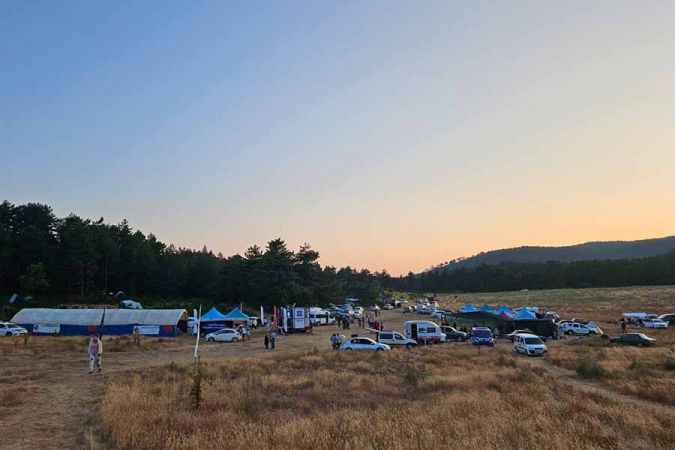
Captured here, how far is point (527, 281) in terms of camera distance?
154 m

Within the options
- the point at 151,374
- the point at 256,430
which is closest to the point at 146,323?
the point at 151,374

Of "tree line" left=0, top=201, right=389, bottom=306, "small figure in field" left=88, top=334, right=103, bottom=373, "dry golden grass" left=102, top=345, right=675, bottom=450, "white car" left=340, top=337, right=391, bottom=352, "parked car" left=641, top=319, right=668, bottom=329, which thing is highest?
"tree line" left=0, top=201, right=389, bottom=306

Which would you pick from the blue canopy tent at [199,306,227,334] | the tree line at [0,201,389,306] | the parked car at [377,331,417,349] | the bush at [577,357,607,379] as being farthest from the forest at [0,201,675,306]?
the bush at [577,357,607,379]

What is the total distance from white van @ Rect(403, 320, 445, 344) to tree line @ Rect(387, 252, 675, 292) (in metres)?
107

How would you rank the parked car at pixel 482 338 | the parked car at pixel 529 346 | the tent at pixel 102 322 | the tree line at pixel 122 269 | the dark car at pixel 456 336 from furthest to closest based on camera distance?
the tree line at pixel 122 269, the tent at pixel 102 322, the dark car at pixel 456 336, the parked car at pixel 482 338, the parked car at pixel 529 346

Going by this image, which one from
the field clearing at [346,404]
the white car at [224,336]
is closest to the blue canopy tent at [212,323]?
the white car at [224,336]

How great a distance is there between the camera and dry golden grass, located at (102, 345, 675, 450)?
1107cm

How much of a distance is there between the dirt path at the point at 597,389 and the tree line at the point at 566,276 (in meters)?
119

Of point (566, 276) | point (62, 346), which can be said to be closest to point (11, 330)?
point (62, 346)

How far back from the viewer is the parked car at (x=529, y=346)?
34531mm

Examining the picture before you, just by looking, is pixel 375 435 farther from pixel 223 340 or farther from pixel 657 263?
pixel 657 263

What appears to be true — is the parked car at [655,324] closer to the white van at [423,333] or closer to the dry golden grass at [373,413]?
Answer: the white van at [423,333]

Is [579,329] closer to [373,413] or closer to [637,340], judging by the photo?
[637,340]

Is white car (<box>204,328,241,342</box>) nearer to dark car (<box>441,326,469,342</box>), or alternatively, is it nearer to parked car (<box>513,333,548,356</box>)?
dark car (<box>441,326,469,342</box>)
